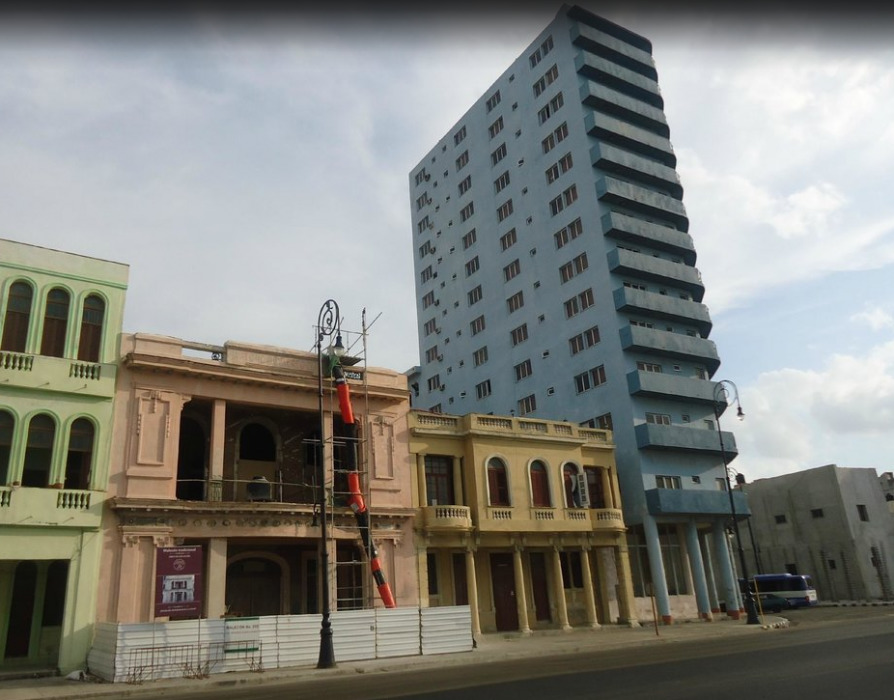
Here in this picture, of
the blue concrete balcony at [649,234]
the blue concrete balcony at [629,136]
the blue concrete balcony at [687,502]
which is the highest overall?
the blue concrete balcony at [629,136]

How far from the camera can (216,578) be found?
88.5 feet

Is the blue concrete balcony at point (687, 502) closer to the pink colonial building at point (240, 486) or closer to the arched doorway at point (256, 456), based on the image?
the pink colonial building at point (240, 486)

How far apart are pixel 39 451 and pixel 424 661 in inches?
626

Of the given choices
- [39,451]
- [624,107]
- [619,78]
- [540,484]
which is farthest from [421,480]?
[619,78]

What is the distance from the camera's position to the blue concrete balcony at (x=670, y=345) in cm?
4738

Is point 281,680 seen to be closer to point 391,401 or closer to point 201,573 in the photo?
point 201,573

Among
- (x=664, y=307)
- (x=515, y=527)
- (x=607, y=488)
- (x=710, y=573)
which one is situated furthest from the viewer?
(x=664, y=307)

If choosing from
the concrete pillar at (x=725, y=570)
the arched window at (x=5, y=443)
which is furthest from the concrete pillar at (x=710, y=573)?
the arched window at (x=5, y=443)

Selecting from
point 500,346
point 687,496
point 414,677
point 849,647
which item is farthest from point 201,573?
point 500,346

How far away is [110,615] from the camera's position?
961 inches

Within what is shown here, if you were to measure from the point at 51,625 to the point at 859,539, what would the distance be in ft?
206

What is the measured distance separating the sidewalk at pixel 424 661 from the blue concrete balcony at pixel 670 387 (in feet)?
50.5

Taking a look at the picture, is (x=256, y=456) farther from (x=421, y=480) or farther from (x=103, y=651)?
(x=103, y=651)

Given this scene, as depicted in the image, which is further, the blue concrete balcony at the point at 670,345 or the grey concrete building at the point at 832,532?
the grey concrete building at the point at 832,532
